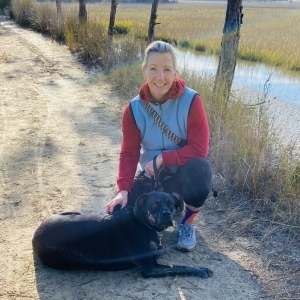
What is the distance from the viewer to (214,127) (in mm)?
4016

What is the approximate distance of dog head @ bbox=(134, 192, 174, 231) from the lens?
2.29 metres

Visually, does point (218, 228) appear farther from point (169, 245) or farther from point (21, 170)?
point (21, 170)

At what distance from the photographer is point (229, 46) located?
4.51 meters

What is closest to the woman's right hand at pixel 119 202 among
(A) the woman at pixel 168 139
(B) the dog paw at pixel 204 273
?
(A) the woman at pixel 168 139

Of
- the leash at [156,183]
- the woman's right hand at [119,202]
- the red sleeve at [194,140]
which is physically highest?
the red sleeve at [194,140]

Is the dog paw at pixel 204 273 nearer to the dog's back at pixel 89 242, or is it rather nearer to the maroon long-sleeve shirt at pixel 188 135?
the dog's back at pixel 89 242

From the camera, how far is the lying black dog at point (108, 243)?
2383 mm

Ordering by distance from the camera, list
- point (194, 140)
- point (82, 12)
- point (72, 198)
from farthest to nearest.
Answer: point (82, 12)
point (72, 198)
point (194, 140)

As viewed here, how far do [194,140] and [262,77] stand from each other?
719cm

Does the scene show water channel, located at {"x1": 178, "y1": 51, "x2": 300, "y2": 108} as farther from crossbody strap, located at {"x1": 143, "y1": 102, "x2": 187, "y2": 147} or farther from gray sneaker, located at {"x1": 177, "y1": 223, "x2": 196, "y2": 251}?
gray sneaker, located at {"x1": 177, "y1": 223, "x2": 196, "y2": 251}

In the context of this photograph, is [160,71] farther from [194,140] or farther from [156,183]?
[156,183]

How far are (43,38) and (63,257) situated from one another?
1208cm

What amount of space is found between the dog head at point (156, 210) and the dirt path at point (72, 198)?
331 millimetres

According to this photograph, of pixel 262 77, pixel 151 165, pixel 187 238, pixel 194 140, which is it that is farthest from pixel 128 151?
pixel 262 77
